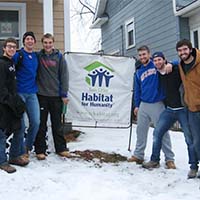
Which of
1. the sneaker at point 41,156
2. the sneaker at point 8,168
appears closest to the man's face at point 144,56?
the sneaker at point 41,156

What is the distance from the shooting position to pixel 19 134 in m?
5.49

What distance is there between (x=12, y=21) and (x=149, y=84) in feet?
16.7

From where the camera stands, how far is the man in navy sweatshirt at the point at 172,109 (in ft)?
17.6

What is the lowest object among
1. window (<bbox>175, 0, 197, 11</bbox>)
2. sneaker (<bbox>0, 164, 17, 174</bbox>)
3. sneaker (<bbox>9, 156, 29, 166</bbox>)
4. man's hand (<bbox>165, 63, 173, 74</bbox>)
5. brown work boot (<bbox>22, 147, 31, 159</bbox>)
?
sneaker (<bbox>0, 164, 17, 174</bbox>)

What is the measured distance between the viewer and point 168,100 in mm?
5609

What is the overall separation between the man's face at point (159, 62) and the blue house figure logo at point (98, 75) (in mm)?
1667

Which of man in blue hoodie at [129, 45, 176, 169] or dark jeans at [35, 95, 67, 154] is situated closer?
man in blue hoodie at [129, 45, 176, 169]

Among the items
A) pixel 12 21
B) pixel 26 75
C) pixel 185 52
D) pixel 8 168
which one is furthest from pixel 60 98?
pixel 12 21

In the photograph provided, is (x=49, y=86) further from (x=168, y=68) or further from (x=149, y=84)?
(x=168, y=68)

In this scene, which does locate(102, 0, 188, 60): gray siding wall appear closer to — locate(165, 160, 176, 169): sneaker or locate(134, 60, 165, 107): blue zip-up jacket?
locate(134, 60, 165, 107): blue zip-up jacket

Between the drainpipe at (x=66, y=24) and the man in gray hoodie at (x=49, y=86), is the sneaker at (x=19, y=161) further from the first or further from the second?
the drainpipe at (x=66, y=24)

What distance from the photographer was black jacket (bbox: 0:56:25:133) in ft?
17.1

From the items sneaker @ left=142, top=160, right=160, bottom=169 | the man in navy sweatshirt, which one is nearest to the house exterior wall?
the man in navy sweatshirt

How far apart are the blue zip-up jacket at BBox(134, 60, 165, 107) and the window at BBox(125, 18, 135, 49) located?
1133cm
